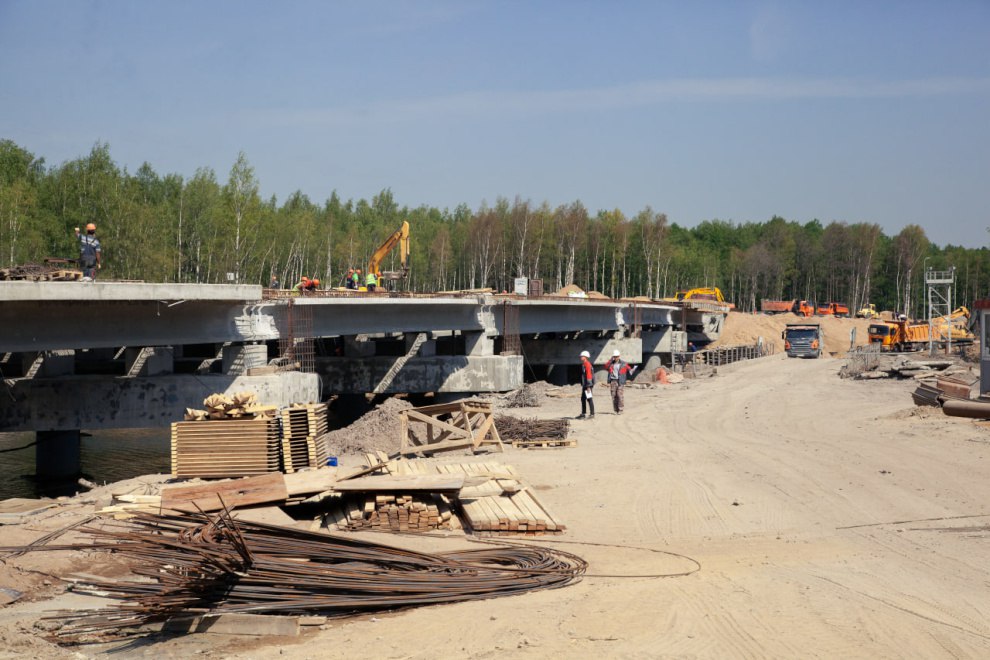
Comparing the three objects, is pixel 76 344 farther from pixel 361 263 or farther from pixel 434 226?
pixel 434 226

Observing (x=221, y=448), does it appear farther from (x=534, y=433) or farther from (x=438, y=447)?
(x=534, y=433)

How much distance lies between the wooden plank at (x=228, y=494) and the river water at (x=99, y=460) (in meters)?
11.8

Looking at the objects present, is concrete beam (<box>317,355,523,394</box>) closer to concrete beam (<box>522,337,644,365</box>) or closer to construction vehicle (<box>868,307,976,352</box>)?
concrete beam (<box>522,337,644,365</box>)

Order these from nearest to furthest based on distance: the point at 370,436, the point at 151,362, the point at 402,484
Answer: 1. the point at 402,484
2. the point at 370,436
3. the point at 151,362

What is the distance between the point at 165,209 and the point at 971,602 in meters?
55.1

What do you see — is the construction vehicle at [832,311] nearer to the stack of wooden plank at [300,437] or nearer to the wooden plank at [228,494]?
the stack of wooden plank at [300,437]

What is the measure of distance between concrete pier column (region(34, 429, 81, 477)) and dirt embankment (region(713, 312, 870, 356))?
51.9 m

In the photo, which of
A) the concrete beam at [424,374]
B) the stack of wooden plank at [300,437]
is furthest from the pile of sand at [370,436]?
the concrete beam at [424,374]

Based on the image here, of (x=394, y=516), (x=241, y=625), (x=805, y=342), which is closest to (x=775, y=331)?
(x=805, y=342)

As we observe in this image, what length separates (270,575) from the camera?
7.73 m

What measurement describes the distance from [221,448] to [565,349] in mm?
31455

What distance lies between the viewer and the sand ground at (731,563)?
7.11 meters

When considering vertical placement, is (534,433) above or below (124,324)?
below

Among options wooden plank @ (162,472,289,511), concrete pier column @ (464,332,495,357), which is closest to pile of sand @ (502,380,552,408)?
concrete pier column @ (464,332,495,357)
